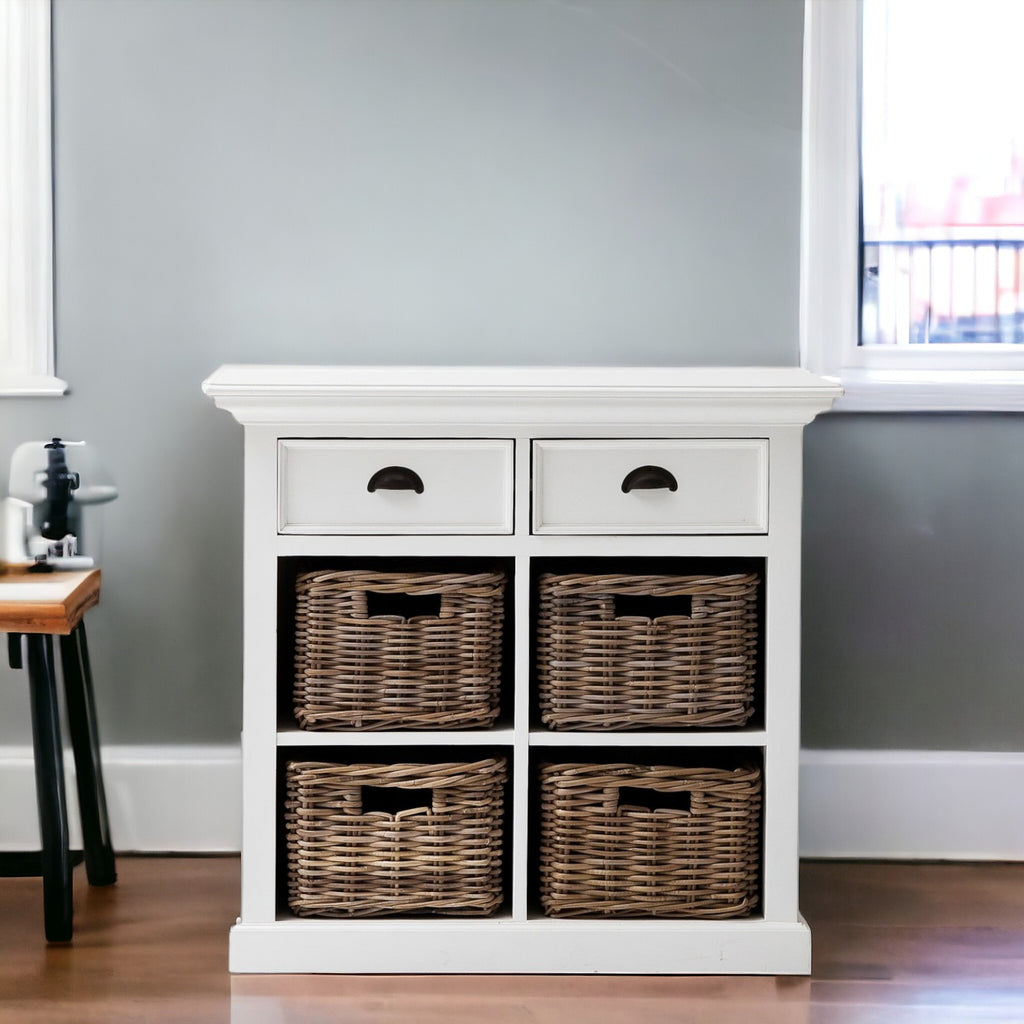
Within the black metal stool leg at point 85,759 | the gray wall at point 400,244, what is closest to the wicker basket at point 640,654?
the gray wall at point 400,244

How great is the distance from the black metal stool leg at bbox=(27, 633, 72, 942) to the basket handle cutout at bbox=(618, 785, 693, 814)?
0.87 m

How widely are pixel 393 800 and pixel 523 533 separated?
529 mm

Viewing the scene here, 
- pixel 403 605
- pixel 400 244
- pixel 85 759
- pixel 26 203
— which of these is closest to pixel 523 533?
pixel 403 605

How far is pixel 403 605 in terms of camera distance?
5.88 ft

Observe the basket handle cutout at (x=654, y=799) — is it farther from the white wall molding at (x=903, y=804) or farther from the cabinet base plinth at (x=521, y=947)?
the white wall molding at (x=903, y=804)

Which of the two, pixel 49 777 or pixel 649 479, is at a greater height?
pixel 649 479

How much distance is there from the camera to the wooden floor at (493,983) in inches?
57.7

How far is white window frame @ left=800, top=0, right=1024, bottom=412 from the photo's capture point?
2.00 meters

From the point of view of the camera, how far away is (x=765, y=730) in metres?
1.60

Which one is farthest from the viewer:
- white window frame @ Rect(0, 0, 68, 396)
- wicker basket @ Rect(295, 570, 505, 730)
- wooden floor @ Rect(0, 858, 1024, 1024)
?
white window frame @ Rect(0, 0, 68, 396)

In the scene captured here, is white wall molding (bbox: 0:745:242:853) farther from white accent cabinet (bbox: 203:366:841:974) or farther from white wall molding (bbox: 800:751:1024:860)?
white wall molding (bbox: 800:751:1024:860)

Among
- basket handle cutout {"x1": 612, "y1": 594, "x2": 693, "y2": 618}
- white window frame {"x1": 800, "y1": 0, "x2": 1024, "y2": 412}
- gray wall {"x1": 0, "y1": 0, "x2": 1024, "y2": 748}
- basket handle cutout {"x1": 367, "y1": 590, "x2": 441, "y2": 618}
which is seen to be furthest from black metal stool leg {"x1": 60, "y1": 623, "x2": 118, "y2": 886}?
white window frame {"x1": 800, "y1": 0, "x2": 1024, "y2": 412}

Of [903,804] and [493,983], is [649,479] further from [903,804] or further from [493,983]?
[903,804]

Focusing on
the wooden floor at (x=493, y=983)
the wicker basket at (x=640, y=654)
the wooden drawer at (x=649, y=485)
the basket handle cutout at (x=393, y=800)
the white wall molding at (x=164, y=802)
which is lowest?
the wooden floor at (x=493, y=983)
